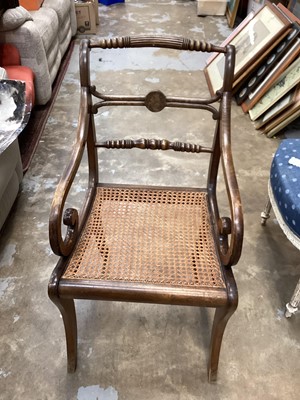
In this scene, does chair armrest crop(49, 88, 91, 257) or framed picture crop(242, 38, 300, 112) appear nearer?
chair armrest crop(49, 88, 91, 257)

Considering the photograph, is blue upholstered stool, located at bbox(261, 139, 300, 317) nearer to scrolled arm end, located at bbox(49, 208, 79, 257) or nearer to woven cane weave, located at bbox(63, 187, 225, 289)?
woven cane weave, located at bbox(63, 187, 225, 289)

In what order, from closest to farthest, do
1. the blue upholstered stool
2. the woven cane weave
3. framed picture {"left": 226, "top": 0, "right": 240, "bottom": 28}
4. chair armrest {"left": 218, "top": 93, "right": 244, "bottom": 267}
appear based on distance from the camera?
chair armrest {"left": 218, "top": 93, "right": 244, "bottom": 267}, the woven cane weave, the blue upholstered stool, framed picture {"left": 226, "top": 0, "right": 240, "bottom": 28}

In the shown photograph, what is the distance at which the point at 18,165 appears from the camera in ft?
5.93

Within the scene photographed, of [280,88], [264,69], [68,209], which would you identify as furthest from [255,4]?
[68,209]

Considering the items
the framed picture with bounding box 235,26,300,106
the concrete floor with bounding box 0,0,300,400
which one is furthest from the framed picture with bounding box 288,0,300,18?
the concrete floor with bounding box 0,0,300,400

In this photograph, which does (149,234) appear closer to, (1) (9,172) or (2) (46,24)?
(1) (9,172)

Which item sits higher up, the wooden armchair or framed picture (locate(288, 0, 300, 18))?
framed picture (locate(288, 0, 300, 18))

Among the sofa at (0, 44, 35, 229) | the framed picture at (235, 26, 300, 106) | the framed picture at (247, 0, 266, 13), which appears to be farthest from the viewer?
the framed picture at (247, 0, 266, 13)

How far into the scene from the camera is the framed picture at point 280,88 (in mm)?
2260

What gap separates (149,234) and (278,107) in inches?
63.2

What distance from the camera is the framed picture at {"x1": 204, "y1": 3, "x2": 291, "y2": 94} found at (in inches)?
97.1

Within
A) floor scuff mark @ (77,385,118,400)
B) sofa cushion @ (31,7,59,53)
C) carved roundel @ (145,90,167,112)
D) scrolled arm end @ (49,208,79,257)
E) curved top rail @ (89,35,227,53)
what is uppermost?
curved top rail @ (89,35,227,53)

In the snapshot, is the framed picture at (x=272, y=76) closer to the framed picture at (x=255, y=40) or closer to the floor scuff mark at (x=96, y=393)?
the framed picture at (x=255, y=40)

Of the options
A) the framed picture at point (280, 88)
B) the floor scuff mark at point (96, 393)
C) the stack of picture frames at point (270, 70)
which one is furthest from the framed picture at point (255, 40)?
the floor scuff mark at point (96, 393)
